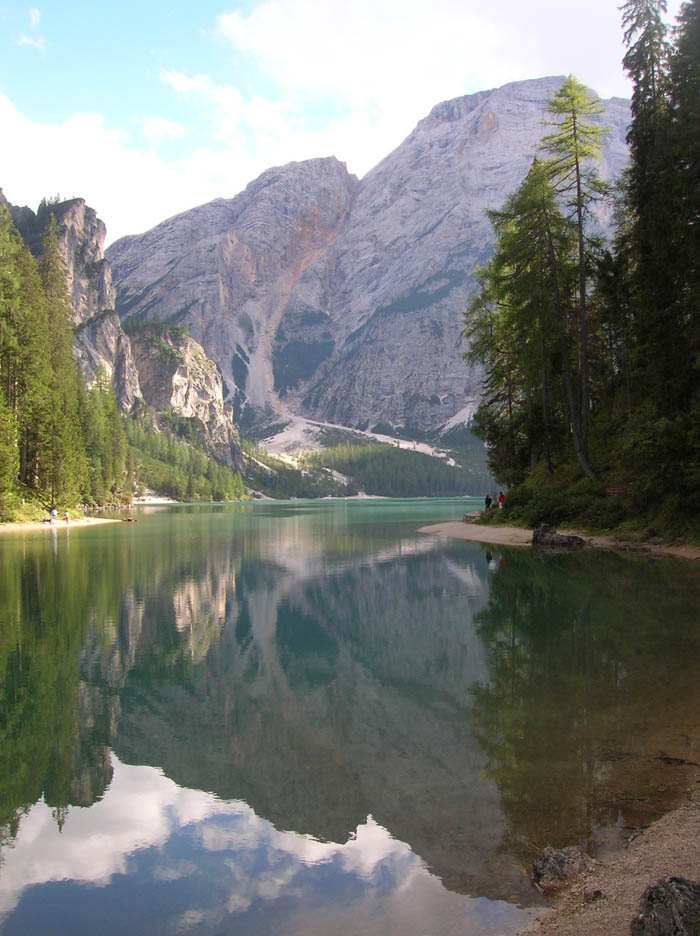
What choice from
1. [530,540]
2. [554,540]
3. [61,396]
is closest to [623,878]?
[554,540]

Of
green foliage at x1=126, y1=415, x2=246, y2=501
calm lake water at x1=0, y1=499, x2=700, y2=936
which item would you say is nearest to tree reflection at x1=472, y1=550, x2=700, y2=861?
calm lake water at x1=0, y1=499, x2=700, y2=936

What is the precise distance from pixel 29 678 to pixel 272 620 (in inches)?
280

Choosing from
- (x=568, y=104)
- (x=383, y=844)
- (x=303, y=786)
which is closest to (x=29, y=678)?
(x=303, y=786)

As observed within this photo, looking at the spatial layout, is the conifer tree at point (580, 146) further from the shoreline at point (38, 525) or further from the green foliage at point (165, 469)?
the green foliage at point (165, 469)

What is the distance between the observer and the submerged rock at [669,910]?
4.00 metres

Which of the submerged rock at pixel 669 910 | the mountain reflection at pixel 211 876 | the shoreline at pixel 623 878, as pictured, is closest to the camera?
the submerged rock at pixel 669 910

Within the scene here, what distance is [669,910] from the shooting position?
411cm

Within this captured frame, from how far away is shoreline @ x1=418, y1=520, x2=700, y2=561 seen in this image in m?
27.4

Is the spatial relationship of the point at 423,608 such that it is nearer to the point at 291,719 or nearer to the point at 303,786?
the point at 291,719

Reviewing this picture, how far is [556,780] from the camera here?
24.0 feet

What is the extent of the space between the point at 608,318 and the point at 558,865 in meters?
37.9

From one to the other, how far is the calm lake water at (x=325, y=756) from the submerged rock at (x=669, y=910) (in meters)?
1.20

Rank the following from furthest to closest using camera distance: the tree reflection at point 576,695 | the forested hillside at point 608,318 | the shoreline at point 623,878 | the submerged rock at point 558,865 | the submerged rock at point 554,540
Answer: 1. the submerged rock at point 554,540
2. the forested hillside at point 608,318
3. the tree reflection at point 576,695
4. the submerged rock at point 558,865
5. the shoreline at point 623,878

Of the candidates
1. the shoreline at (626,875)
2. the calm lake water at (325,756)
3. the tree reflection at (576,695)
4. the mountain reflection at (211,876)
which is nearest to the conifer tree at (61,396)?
the calm lake water at (325,756)
